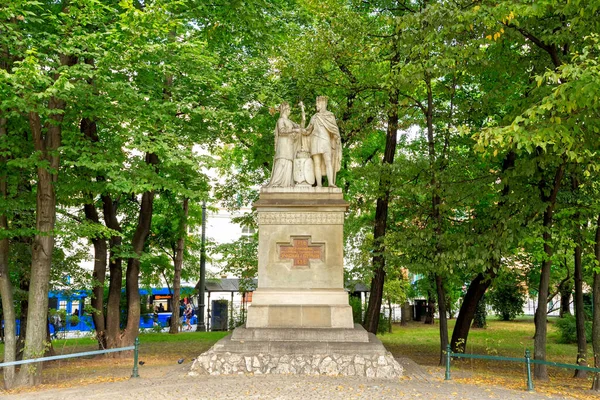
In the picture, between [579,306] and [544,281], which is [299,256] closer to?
[544,281]

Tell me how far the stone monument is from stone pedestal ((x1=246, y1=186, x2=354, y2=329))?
Result: 2 centimetres

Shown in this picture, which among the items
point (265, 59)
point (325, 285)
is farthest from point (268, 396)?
point (265, 59)

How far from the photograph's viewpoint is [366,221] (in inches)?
766

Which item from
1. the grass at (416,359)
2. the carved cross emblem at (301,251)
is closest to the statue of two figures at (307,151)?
the carved cross emblem at (301,251)

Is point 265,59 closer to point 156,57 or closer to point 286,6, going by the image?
point 286,6

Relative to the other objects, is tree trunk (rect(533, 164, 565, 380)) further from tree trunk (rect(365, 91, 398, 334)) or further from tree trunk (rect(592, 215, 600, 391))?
tree trunk (rect(365, 91, 398, 334))

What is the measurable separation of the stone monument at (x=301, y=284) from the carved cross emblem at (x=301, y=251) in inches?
0.8

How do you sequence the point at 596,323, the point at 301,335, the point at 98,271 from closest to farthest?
1. the point at 301,335
2. the point at 596,323
3. the point at 98,271

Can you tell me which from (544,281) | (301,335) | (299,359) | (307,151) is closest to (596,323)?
(544,281)

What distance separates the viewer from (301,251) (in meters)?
11.5

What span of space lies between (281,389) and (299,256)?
11.2ft

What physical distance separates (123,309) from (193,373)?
14.1 m

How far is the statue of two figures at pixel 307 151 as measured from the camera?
12.0m

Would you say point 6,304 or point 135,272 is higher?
point 135,272
